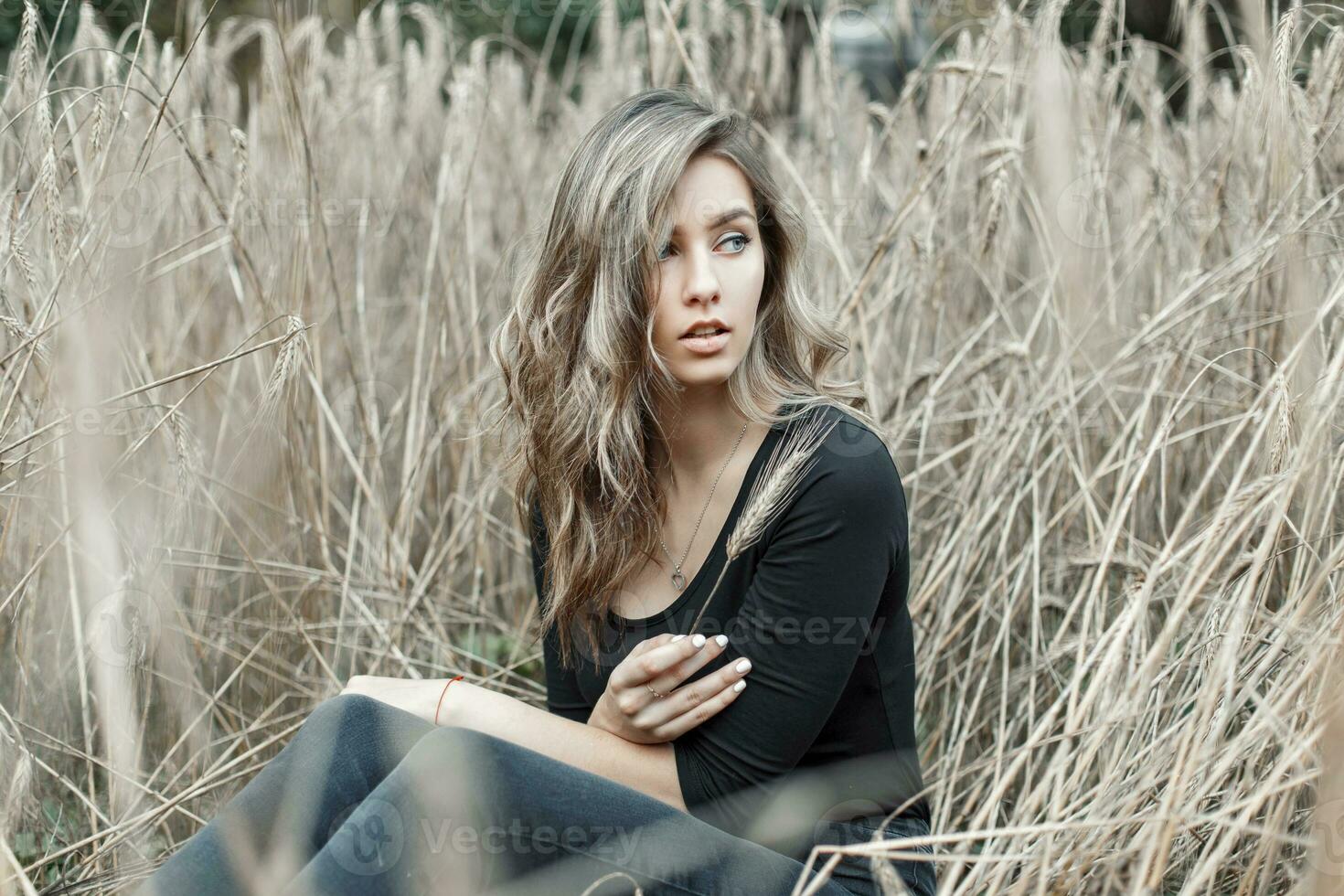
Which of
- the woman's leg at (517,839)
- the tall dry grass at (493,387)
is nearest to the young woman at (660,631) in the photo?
the woman's leg at (517,839)

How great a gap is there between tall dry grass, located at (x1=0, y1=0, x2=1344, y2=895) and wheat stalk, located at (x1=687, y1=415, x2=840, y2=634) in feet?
1.13

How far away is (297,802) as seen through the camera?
3.64ft

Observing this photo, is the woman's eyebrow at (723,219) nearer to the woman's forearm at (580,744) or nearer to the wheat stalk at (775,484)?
the wheat stalk at (775,484)

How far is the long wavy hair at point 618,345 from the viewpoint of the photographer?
1.27m

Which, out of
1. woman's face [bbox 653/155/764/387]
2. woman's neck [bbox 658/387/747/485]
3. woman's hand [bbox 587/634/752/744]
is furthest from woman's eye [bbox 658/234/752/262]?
woman's hand [bbox 587/634/752/744]

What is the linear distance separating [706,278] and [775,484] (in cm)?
24

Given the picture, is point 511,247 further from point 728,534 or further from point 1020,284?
point 1020,284

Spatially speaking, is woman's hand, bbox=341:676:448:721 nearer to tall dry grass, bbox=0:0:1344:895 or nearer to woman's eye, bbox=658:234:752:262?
tall dry grass, bbox=0:0:1344:895

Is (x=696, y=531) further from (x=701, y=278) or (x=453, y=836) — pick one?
(x=453, y=836)

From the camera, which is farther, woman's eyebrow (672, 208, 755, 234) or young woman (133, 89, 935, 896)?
woman's eyebrow (672, 208, 755, 234)

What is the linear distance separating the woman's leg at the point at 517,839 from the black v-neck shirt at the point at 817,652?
0.40ft

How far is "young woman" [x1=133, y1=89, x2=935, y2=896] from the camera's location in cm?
106

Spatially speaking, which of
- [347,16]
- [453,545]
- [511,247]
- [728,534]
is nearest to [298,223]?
[511,247]

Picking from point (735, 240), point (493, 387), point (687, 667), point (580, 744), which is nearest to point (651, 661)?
point (687, 667)
